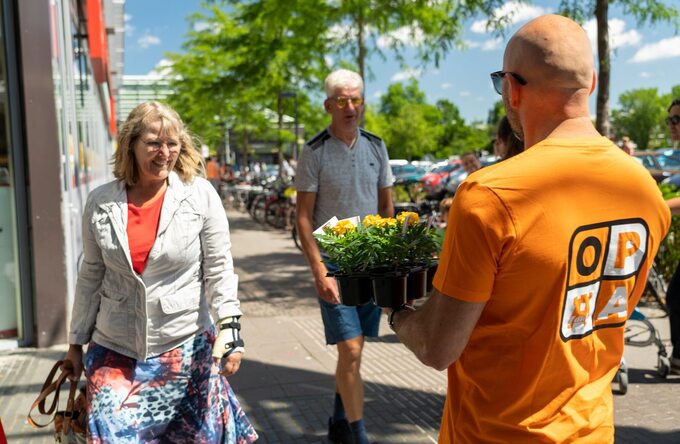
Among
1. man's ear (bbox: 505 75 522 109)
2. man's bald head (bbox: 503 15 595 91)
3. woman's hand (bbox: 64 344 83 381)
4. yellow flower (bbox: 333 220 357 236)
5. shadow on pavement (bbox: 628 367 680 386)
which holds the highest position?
man's bald head (bbox: 503 15 595 91)

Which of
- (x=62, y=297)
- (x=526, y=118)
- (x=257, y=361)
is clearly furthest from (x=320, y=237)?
(x=62, y=297)

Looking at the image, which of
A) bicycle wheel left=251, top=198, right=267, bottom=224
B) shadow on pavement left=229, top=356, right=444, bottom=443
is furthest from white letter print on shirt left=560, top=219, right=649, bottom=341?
bicycle wheel left=251, top=198, right=267, bottom=224

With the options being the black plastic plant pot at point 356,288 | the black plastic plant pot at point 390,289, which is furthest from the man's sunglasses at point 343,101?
the black plastic plant pot at point 390,289

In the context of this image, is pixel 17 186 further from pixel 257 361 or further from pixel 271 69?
pixel 271 69

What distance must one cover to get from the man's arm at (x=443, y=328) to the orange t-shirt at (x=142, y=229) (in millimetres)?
1377

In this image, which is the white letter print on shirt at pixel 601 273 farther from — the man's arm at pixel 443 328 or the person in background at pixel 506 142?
the person in background at pixel 506 142

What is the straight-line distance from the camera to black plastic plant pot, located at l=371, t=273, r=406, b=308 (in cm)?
176

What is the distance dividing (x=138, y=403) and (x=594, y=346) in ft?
5.81

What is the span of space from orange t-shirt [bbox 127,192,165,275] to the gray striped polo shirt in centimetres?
109

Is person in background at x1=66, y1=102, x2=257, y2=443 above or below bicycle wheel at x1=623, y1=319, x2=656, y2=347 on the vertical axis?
above

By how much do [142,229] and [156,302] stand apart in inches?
11.9

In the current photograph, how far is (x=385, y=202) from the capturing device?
393 centimetres

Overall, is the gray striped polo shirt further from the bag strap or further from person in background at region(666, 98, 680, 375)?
person in background at region(666, 98, 680, 375)

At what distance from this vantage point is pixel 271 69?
16.8 metres
